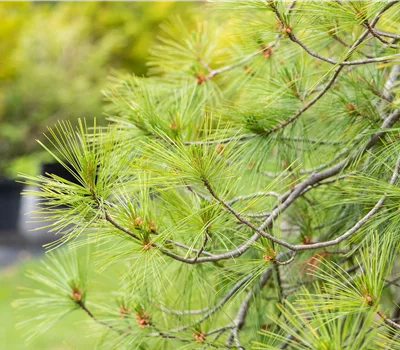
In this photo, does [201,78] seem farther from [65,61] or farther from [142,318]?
[65,61]

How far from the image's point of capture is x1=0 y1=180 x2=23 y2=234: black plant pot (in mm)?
6160

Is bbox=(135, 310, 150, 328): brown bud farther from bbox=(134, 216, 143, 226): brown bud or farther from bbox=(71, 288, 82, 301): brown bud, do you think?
bbox=(134, 216, 143, 226): brown bud

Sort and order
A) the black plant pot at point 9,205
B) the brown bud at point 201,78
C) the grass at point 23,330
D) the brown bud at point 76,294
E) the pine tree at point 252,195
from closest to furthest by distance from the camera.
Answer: the pine tree at point 252,195 → the brown bud at point 76,294 → the brown bud at point 201,78 → the grass at point 23,330 → the black plant pot at point 9,205

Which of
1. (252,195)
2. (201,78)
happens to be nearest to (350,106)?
(252,195)

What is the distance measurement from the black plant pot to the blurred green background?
669mm

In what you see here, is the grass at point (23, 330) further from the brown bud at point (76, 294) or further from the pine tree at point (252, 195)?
the pine tree at point (252, 195)

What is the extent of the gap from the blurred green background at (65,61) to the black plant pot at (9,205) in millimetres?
669

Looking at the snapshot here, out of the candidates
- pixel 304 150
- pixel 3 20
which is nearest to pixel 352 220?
pixel 304 150

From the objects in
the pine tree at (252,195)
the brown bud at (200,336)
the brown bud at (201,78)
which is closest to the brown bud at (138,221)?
the pine tree at (252,195)

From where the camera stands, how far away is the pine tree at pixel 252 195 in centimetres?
93

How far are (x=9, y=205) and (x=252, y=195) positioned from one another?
571 cm

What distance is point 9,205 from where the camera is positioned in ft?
20.6

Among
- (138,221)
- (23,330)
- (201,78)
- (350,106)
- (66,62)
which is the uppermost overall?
(66,62)

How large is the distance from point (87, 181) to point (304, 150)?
57 centimetres
